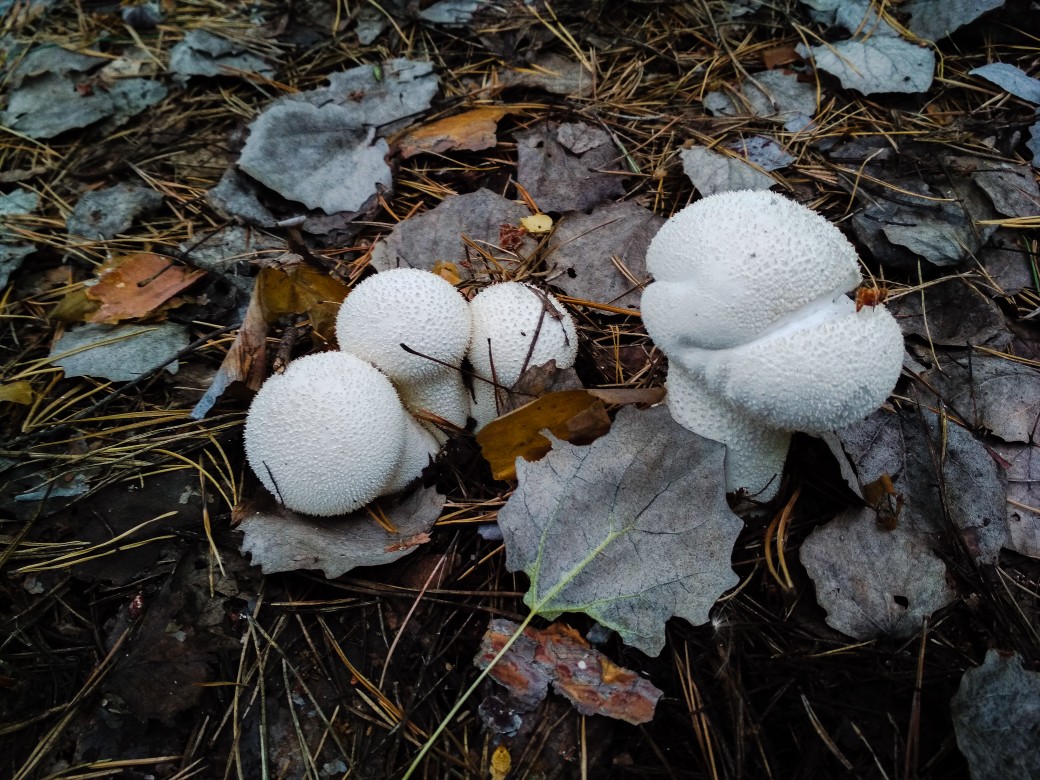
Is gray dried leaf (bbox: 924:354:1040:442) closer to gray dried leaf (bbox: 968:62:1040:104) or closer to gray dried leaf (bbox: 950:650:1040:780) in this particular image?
gray dried leaf (bbox: 950:650:1040:780)

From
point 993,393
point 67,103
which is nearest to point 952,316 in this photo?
point 993,393

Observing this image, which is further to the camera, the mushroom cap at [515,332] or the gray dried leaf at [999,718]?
the mushroom cap at [515,332]

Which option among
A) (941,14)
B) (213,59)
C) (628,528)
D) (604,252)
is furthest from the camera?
(213,59)

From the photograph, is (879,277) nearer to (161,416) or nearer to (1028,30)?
(1028,30)

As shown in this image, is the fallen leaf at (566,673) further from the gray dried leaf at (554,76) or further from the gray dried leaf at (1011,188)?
the gray dried leaf at (554,76)

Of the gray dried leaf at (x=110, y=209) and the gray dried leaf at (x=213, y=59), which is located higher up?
the gray dried leaf at (x=213, y=59)

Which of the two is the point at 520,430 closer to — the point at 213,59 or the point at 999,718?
the point at 999,718

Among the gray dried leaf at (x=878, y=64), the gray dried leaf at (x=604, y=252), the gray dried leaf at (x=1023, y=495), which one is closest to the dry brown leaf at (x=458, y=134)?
the gray dried leaf at (x=604, y=252)

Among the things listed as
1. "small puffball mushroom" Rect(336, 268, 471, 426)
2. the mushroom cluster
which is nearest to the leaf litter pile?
the mushroom cluster
